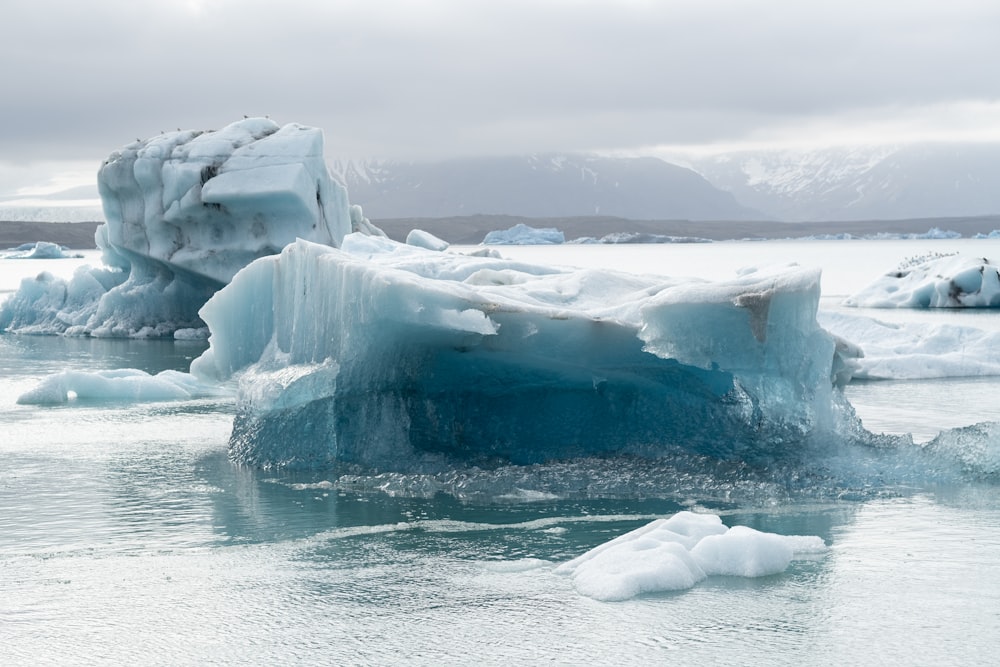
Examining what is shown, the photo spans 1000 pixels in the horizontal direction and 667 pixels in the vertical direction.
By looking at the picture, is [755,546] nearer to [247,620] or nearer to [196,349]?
→ [247,620]

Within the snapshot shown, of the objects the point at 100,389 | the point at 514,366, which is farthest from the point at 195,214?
the point at 514,366

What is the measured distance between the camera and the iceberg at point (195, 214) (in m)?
18.9

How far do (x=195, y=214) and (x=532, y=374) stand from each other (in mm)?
12766

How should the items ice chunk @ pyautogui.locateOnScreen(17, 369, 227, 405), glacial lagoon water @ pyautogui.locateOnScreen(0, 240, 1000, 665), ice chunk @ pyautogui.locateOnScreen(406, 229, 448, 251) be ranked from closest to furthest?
glacial lagoon water @ pyautogui.locateOnScreen(0, 240, 1000, 665) → ice chunk @ pyautogui.locateOnScreen(17, 369, 227, 405) → ice chunk @ pyautogui.locateOnScreen(406, 229, 448, 251)

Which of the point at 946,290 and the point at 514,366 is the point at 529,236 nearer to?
the point at 946,290

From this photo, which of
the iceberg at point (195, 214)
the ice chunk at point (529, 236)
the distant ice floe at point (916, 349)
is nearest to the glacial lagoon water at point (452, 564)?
the distant ice floe at point (916, 349)

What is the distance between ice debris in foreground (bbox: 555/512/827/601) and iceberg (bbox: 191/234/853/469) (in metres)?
2.02

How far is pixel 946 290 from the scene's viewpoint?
2602cm

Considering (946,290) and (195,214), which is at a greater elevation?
(195,214)

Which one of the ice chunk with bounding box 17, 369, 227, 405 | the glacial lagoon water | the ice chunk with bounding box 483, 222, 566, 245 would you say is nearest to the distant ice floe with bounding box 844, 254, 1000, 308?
the ice chunk with bounding box 17, 369, 227, 405

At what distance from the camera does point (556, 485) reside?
24.6ft

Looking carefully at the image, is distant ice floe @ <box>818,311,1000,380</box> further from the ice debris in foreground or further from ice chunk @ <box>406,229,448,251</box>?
ice chunk @ <box>406,229,448,251</box>

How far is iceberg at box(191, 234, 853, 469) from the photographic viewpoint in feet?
24.8

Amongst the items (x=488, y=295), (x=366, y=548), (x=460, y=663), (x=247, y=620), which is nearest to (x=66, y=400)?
(x=488, y=295)
